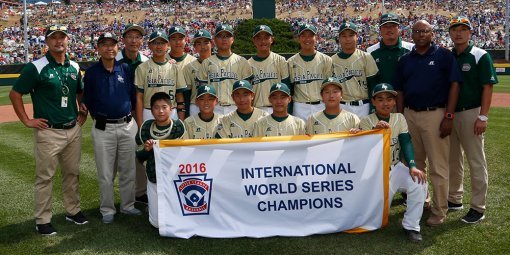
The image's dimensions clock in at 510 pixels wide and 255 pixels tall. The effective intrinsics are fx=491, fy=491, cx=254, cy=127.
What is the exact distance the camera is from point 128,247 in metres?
5.14

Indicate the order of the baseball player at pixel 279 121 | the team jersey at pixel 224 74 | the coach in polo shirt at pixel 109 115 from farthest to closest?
the team jersey at pixel 224 74
the coach in polo shirt at pixel 109 115
the baseball player at pixel 279 121

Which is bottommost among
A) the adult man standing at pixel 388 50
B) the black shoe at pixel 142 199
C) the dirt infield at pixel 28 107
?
the black shoe at pixel 142 199

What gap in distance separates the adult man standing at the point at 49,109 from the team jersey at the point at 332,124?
2.83 m

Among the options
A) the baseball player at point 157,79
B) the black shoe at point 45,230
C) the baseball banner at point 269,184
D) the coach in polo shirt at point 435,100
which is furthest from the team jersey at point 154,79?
the coach in polo shirt at point 435,100

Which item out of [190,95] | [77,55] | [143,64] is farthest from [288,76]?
[77,55]

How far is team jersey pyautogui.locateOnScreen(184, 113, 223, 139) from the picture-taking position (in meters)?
5.77

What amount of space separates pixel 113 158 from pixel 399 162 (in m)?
3.46

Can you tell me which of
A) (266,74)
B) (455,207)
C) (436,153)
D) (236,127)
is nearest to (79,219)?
(236,127)

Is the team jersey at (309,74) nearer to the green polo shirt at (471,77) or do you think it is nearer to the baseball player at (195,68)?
the baseball player at (195,68)

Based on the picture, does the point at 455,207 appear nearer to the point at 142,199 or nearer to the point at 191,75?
the point at 191,75

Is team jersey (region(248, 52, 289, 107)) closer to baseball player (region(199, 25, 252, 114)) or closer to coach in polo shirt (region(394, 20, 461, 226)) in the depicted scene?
baseball player (region(199, 25, 252, 114))

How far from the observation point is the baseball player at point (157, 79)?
6.40 m

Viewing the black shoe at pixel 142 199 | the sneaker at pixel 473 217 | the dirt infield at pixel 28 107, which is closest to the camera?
the sneaker at pixel 473 217

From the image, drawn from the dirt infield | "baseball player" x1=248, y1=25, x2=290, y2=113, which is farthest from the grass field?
the dirt infield
